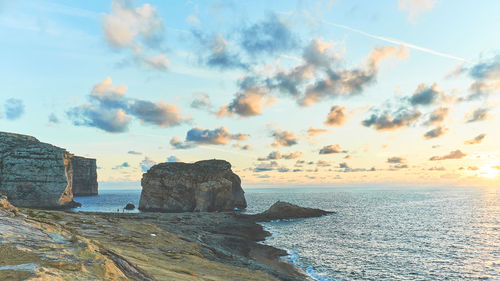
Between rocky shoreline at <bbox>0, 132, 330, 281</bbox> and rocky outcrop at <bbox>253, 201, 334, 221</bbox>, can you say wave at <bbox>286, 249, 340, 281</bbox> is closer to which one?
rocky shoreline at <bbox>0, 132, 330, 281</bbox>

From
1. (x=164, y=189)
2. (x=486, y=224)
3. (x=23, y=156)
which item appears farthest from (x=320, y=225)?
(x=23, y=156)

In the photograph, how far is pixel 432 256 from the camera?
43938 mm

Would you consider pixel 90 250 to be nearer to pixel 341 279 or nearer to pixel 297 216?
pixel 341 279

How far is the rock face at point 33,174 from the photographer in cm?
9794

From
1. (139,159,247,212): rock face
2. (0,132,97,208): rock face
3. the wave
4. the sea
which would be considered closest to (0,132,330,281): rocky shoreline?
(0,132,97,208): rock face

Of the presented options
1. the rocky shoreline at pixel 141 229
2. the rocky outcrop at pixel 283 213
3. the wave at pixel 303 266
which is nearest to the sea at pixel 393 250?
the wave at pixel 303 266

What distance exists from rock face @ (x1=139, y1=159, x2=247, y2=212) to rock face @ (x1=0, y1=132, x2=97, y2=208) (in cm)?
2995

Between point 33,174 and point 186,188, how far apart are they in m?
51.4

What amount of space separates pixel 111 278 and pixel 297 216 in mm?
87982

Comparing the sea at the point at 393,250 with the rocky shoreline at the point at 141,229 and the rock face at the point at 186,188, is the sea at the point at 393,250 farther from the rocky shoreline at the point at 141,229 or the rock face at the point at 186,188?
the rock face at the point at 186,188

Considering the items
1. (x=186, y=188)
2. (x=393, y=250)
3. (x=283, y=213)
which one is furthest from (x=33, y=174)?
(x=393, y=250)

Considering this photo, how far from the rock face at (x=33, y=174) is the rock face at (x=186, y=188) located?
30.0 m

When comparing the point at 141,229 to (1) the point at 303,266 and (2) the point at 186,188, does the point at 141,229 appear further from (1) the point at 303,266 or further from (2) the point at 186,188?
(2) the point at 186,188

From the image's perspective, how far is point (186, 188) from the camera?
11762cm
